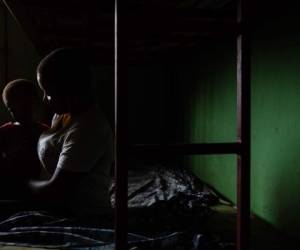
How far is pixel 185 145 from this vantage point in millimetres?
1002

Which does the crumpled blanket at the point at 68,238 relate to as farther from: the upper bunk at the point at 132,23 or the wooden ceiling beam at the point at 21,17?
the wooden ceiling beam at the point at 21,17

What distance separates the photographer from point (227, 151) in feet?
3.40

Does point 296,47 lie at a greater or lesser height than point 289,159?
greater

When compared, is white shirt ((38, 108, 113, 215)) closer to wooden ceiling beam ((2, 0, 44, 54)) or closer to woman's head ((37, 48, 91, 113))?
woman's head ((37, 48, 91, 113))

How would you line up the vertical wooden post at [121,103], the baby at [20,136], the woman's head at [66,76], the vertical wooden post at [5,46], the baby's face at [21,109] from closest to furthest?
1. the vertical wooden post at [121,103]
2. the woman's head at [66,76]
3. the baby at [20,136]
4. the baby's face at [21,109]
5. the vertical wooden post at [5,46]

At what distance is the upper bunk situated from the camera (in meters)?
1.00

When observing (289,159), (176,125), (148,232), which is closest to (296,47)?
(289,159)

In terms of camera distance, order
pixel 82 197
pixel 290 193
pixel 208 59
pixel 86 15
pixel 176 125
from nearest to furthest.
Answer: pixel 82 197 → pixel 290 193 → pixel 86 15 → pixel 208 59 → pixel 176 125

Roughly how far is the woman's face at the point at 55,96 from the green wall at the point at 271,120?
1225 millimetres

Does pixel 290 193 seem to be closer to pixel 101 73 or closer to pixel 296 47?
pixel 296 47

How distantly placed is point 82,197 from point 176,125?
3.34 metres

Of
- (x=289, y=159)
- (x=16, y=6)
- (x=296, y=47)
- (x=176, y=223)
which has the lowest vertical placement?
(x=176, y=223)

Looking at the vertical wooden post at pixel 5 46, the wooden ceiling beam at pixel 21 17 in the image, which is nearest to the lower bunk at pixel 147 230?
the wooden ceiling beam at pixel 21 17

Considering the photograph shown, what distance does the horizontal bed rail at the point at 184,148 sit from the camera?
3.19ft
